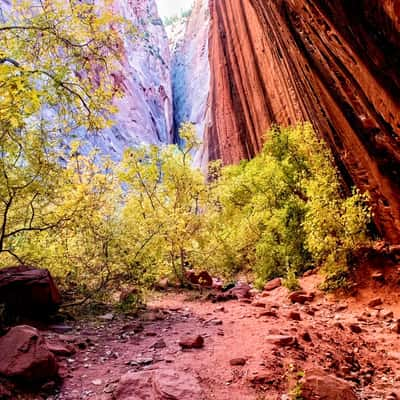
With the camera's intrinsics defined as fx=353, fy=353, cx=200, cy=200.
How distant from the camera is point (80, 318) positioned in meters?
8.95

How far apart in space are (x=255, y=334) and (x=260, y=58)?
2438cm

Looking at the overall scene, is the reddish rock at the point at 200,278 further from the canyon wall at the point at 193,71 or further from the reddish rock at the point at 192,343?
the canyon wall at the point at 193,71

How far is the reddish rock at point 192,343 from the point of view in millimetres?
6355

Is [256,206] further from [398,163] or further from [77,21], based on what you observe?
[77,21]

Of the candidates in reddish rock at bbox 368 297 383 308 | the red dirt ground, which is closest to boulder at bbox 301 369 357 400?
the red dirt ground

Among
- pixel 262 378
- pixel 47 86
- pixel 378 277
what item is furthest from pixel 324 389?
pixel 378 277

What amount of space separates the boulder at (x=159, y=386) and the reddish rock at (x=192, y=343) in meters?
1.49

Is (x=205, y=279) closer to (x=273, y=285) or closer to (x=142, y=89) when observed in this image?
(x=273, y=285)

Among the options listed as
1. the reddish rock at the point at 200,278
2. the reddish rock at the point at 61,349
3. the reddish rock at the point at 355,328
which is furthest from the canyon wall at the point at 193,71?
the reddish rock at the point at 61,349

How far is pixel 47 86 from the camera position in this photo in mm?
6340

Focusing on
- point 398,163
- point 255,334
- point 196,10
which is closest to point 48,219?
point 255,334

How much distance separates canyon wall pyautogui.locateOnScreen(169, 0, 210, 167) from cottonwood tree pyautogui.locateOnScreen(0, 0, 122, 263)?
47.9 meters

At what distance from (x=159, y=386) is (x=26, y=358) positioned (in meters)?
2.00

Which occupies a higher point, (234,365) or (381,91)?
(381,91)
